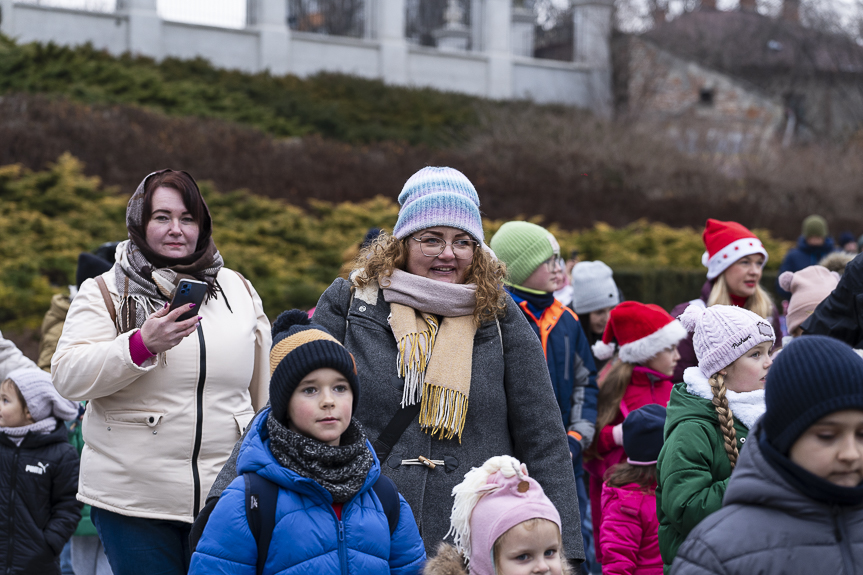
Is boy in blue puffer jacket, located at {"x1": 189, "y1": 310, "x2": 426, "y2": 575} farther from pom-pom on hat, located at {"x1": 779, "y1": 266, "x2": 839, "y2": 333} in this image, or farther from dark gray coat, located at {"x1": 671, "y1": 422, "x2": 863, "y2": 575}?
pom-pom on hat, located at {"x1": 779, "y1": 266, "x2": 839, "y2": 333}

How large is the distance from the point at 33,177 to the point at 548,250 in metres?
9.45

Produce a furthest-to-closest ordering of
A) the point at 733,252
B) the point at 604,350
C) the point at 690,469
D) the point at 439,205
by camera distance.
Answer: the point at 604,350
the point at 733,252
the point at 439,205
the point at 690,469

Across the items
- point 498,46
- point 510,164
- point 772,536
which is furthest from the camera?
point 498,46

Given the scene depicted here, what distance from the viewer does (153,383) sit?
12.6 ft

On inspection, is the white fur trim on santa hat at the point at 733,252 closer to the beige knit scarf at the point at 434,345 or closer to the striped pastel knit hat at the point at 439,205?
the striped pastel knit hat at the point at 439,205

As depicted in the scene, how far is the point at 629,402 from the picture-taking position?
5480mm

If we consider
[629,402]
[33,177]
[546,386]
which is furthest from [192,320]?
[33,177]

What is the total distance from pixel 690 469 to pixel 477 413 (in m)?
0.78

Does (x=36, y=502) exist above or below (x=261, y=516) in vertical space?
below

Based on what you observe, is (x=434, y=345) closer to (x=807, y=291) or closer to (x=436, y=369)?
(x=436, y=369)

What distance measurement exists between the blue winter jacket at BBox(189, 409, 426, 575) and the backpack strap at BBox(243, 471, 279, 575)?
13 mm

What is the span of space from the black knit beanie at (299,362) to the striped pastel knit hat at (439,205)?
2.17 feet

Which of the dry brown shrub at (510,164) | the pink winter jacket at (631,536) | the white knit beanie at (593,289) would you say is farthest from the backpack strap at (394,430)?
the dry brown shrub at (510,164)

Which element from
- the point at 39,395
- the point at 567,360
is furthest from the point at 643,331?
the point at 39,395
